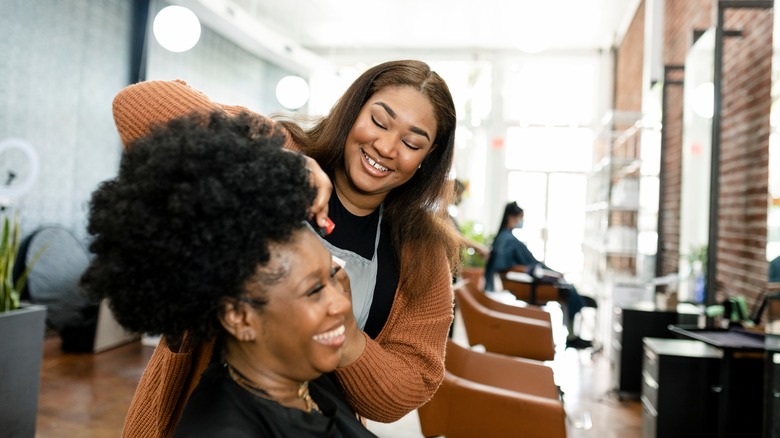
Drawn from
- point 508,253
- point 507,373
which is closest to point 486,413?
point 507,373

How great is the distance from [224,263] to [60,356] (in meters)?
4.41

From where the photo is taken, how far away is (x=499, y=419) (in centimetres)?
205

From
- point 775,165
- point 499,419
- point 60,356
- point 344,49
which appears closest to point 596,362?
point 775,165

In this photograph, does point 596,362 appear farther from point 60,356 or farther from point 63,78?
point 63,78

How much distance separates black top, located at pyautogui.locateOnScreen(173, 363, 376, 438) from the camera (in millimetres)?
857

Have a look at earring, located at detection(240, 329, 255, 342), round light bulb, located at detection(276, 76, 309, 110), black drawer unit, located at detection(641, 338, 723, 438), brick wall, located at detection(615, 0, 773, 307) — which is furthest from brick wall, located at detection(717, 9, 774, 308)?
round light bulb, located at detection(276, 76, 309, 110)

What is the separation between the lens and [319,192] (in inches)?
37.1

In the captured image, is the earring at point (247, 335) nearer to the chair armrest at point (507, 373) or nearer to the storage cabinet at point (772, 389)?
the chair armrest at point (507, 373)

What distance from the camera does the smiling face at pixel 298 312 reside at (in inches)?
34.4

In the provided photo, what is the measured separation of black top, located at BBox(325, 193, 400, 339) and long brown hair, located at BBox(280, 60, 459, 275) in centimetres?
3

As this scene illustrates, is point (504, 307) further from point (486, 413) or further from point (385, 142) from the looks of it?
point (385, 142)

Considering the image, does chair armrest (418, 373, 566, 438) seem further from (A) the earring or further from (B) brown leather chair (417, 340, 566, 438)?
(A) the earring

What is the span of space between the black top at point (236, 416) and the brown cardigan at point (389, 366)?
0.35ft

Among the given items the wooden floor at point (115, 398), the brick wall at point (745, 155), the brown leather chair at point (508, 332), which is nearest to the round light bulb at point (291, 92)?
the wooden floor at point (115, 398)
